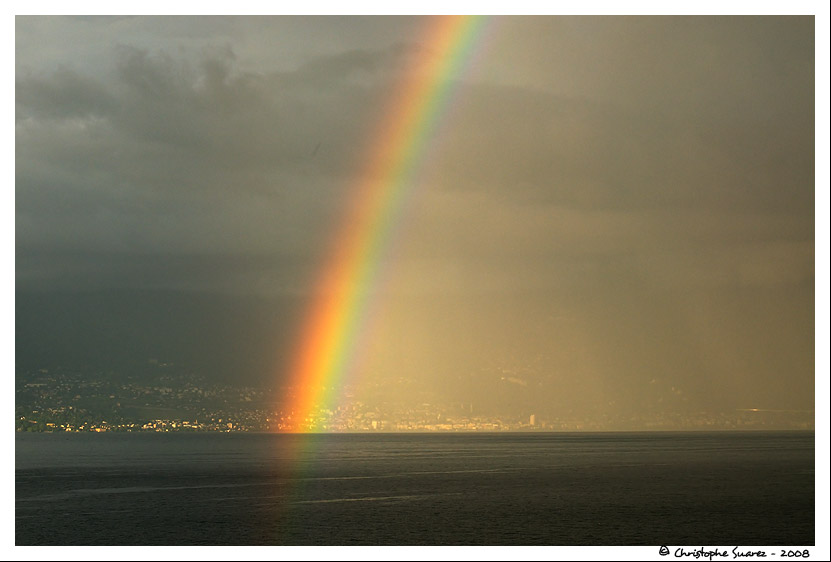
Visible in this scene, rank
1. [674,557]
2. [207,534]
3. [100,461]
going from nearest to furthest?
[674,557] < [207,534] < [100,461]

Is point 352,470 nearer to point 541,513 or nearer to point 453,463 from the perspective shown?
point 453,463

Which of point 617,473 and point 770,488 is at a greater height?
point 617,473

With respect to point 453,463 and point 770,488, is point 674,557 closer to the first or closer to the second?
point 770,488

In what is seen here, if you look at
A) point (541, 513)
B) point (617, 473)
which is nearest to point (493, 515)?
point (541, 513)

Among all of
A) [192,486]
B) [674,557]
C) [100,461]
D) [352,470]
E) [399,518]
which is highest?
[100,461]

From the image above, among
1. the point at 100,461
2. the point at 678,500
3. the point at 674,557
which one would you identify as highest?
the point at 100,461

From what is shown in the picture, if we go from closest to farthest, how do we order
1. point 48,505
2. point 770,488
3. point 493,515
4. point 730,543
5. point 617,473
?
point 730,543 < point 493,515 < point 48,505 < point 770,488 < point 617,473

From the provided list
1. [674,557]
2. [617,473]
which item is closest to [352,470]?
[617,473]

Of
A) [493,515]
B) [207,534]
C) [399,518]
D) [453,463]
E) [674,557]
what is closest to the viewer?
[674,557]

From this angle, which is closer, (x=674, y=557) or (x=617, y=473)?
(x=674, y=557)
